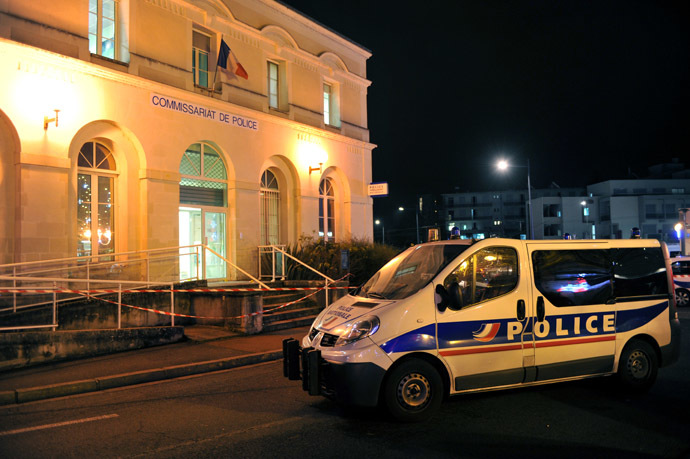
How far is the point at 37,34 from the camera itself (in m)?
12.4

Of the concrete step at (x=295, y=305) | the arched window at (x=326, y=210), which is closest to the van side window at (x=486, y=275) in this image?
the concrete step at (x=295, y=305)

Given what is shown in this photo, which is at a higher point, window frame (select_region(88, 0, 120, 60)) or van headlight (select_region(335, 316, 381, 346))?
window frame (select_region(88, 0, 120, 60))

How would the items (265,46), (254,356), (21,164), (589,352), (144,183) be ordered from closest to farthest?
(589,352), (254,356), (21,164), (144,183), (265,46)

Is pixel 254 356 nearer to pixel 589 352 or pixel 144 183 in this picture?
pixel 589 352

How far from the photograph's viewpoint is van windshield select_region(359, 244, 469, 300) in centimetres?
609

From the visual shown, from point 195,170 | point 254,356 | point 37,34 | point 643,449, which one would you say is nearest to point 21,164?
point 37,34

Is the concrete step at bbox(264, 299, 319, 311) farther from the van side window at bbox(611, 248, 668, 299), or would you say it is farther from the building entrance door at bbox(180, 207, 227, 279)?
the van side window at bbox(611, 248, 668, 299)

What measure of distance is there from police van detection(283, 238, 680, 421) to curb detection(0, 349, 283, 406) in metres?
3.15

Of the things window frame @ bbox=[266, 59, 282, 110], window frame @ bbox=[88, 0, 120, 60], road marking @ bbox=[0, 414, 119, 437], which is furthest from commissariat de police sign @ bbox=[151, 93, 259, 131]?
road marking @ bbox=[0, 414, 119, 437]

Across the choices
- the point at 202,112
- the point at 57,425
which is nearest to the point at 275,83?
the point at 202,112

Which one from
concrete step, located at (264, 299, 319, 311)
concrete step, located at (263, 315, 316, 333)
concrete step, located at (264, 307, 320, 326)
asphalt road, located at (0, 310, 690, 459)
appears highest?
concrete step, located at (264, 299, 319, 311)

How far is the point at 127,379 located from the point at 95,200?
286 inches

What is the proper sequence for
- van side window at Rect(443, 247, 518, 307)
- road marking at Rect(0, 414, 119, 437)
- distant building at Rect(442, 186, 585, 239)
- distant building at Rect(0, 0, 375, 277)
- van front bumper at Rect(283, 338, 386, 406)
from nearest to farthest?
1. van front bumper at Rect(283, 338, 386, 406)
2. road marking at Rect(0, 414, 119, 437)
3. van side window at Rect(443, 247, 518, 307)
4. distant building at Rect(0, 0, 375, 277)
5. distant building at Rect(442, 186, 585, 239)

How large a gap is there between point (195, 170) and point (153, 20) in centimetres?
434
